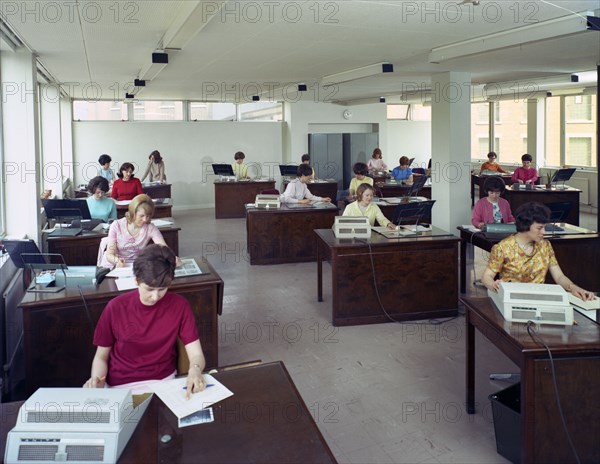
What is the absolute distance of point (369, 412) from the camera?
373 cm

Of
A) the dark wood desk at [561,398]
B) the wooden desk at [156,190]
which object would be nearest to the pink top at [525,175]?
the wooden desk at [156,190]

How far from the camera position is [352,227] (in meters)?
5.49

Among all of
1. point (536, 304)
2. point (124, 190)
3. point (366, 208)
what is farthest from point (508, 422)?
point (124, 190)

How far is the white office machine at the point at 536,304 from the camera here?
9.69 ft

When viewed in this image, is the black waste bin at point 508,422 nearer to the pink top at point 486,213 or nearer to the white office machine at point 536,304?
the white office machine at point 536,304

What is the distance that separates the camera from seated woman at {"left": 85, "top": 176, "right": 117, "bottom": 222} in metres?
6.51

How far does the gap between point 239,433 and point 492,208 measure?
4.76 m

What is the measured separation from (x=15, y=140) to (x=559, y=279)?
518 cm

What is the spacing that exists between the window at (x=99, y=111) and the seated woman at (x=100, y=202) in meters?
7.84

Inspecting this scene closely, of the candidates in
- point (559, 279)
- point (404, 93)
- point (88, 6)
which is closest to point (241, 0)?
point (88, 6)

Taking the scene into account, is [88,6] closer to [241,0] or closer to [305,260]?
[241,0]

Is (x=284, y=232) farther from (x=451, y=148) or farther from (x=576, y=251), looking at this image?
(x=576, y=251)

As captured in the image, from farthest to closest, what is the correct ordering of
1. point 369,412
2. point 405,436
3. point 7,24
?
point 7,24
point 369,412
point 405,436

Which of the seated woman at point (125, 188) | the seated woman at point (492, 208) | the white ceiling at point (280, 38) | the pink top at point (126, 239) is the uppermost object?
the white ceiling at point (280, 38)
